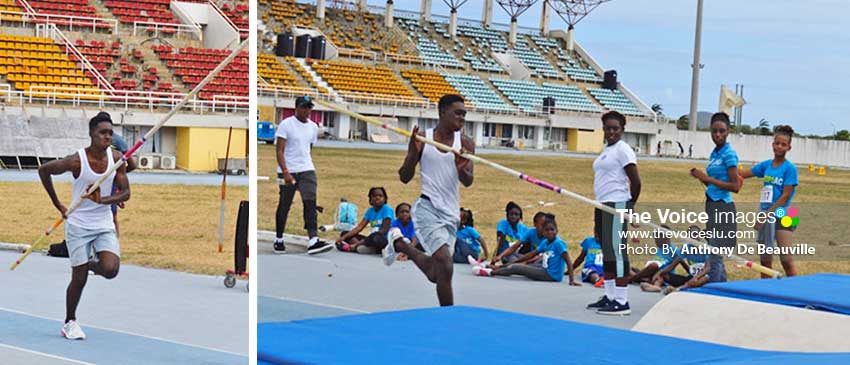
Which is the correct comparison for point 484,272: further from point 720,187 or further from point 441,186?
point 441,186

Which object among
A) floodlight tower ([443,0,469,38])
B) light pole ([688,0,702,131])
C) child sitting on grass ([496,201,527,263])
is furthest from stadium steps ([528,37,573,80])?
child sitting on grass ([496,201,527,263])

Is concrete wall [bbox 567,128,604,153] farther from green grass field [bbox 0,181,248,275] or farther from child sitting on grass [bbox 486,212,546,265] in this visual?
child sitting on grass [bbox 486,212,546,265]

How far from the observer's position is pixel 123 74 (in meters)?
17.3

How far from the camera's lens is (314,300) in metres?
5.76

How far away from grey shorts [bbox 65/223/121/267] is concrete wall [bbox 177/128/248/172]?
9355 mm

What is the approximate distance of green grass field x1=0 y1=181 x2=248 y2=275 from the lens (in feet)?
28.7

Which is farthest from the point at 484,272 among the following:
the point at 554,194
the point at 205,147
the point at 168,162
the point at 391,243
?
the point at 168,162

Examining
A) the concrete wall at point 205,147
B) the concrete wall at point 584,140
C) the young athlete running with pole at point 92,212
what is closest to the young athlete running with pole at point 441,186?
the young athlete running with pole at point 92,212

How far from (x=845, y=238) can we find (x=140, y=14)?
1264 centimetres

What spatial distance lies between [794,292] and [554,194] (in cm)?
1004

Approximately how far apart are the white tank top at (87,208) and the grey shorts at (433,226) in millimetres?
1356

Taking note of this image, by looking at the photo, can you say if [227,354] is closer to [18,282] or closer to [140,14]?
[18,282]

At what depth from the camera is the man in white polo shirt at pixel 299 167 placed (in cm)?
706

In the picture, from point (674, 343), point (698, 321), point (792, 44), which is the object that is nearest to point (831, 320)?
→ point (698, 321)
